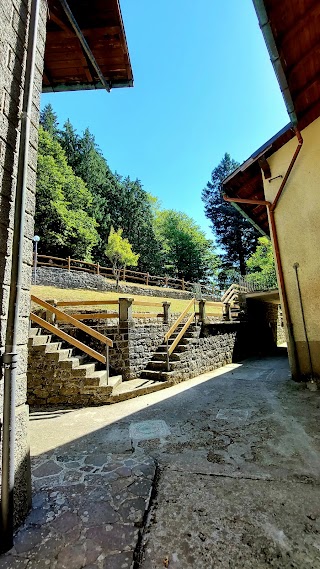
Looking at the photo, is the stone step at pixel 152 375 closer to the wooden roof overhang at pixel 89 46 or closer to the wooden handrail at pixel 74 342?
the wooden handrail at pixel 74 342

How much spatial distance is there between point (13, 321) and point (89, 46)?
3635 mm

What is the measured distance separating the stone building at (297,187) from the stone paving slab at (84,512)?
4.03 m

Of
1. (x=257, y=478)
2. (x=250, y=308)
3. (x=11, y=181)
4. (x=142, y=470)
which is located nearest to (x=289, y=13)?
(x=11, y=181)

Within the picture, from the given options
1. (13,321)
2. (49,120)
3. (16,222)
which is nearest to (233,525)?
(13,321)

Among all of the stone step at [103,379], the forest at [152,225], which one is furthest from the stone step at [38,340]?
the forest at [152,225]

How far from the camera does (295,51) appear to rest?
350 centimetres

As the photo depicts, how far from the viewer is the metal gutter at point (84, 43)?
260 centimetres

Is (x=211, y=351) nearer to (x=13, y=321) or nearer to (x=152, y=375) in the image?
(x=152, y=375)

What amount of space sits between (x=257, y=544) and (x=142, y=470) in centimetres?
116

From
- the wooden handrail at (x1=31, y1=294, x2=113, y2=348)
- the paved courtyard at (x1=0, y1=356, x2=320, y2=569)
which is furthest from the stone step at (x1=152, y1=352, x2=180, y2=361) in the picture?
the paved courtyard at (x1=0, y1=356, x2=320, y2=569)

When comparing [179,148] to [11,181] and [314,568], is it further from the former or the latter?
[314,568]

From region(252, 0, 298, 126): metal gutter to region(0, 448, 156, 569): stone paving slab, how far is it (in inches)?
195

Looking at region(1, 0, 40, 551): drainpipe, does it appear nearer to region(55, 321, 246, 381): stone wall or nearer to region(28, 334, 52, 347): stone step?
region(28, 334, 52, 347): stone step

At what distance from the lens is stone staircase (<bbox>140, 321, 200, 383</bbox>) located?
230 inches
